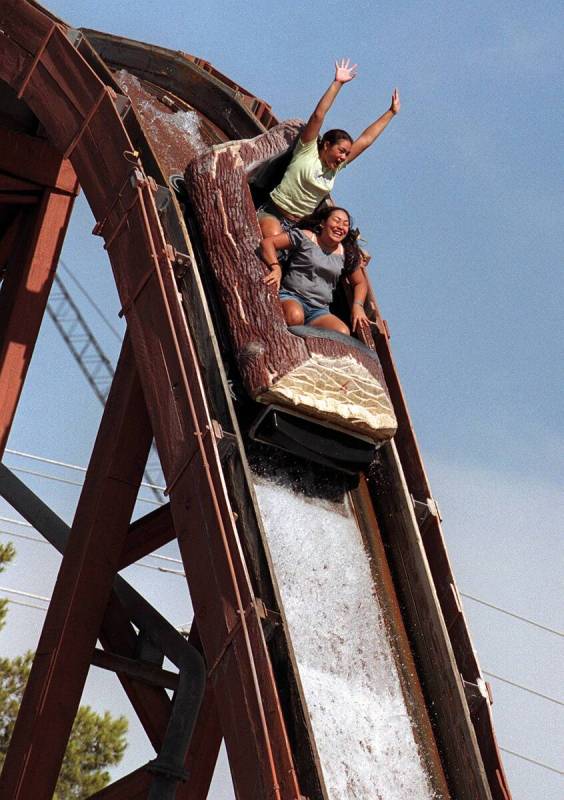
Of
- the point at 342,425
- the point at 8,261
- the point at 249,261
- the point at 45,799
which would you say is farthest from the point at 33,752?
the point at 8,261

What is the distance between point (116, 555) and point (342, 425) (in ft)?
5.59

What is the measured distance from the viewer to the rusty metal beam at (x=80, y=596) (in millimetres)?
9078

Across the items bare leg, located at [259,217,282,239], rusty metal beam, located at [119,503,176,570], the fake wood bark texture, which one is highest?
bare leg, located at [259,217,282,239]

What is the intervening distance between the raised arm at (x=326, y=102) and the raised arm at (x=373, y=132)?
12.4 inches

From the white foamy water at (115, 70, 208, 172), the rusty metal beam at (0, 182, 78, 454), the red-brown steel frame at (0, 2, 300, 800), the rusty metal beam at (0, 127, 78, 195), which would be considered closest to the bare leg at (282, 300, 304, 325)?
the red-brown steel frame at (0, 2, 300, 800)

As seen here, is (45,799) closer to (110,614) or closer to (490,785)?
(110,614)

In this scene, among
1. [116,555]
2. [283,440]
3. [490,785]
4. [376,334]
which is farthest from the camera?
[376,334]

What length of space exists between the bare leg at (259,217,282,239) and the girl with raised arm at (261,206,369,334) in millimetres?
75

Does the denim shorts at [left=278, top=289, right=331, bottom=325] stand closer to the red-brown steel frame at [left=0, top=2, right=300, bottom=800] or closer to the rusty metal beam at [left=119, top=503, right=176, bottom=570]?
the red-brown steel frame at [left=0, top=2, right=300, bottom=800]

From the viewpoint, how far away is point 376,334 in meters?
10.3

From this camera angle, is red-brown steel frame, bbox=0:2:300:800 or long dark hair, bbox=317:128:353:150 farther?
long dark hair, bbox=317:128:353:150

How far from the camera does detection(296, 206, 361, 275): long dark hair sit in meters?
10.1

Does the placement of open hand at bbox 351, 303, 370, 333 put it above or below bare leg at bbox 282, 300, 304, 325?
above

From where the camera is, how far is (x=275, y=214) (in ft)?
33.3
